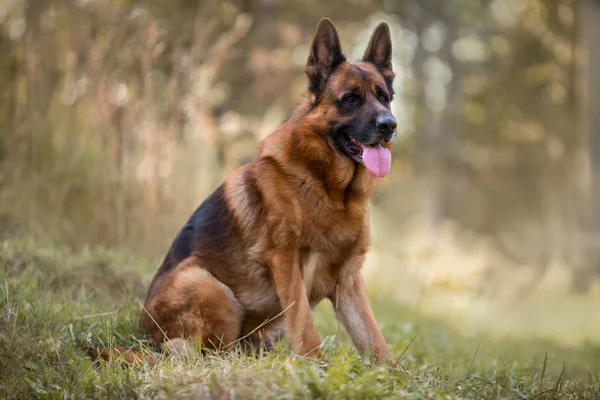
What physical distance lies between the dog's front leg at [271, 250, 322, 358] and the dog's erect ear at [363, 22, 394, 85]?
5.02 ft

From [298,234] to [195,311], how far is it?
82cm

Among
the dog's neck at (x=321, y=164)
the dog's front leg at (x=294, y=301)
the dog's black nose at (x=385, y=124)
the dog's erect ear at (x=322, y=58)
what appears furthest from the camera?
the dog's erect ear at (x=322, y=58)

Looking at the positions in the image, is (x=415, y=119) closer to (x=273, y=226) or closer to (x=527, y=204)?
(x=527, y=204)

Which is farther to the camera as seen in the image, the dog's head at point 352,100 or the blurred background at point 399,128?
the blurred background at point 399,128

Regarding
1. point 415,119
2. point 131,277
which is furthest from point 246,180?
point 415,119

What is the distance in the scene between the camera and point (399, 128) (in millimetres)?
5230

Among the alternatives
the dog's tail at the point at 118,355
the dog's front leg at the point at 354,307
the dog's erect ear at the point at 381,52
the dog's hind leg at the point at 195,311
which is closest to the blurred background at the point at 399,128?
the dog's erect ear at the point at 381,52

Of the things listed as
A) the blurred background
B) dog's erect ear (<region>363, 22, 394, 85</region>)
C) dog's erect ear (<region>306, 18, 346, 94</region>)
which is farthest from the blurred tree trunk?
dog's erect ear (<region>306, 18, 346, 94</region>)

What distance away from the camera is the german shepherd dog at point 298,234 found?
4.13 metres

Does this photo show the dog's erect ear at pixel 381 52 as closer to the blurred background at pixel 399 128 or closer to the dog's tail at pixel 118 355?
the blurred background at pixel 399 128

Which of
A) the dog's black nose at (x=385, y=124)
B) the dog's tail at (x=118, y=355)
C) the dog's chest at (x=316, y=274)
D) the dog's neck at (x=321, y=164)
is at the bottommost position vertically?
the dog's tail at (x=118, y=355)

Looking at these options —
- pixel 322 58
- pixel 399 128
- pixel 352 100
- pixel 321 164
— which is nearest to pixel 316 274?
pixel 321 164

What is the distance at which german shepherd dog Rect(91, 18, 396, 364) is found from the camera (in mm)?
4129

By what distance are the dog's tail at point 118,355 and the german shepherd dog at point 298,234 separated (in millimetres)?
270
